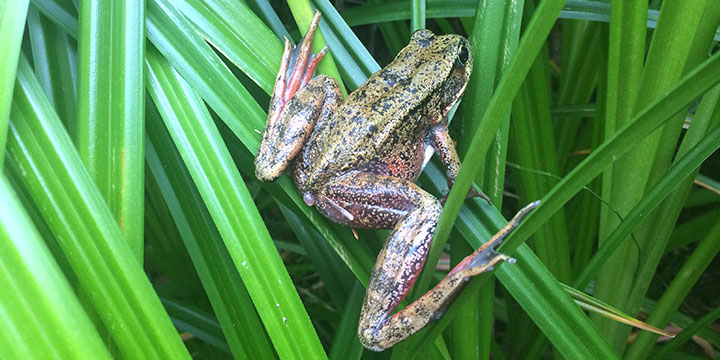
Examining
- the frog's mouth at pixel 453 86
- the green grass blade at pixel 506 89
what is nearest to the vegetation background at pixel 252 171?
the green grass blade at pixel 506 89

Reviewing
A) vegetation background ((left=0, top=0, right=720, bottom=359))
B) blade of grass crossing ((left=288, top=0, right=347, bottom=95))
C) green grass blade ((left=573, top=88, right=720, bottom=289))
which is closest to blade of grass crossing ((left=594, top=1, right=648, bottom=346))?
vegetation background ((left=0, top=0, right=720, bottom=359))

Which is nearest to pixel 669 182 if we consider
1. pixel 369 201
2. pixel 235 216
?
pixel 369 201

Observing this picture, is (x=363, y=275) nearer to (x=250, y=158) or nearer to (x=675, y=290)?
(x=250, y=158)

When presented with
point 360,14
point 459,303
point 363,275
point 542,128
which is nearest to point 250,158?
point 363,275

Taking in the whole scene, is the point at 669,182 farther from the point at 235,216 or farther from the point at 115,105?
the point at 115,105

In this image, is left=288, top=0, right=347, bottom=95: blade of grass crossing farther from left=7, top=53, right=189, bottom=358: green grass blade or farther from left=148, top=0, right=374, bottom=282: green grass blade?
left=7, top=53, right=189, bottom=358: green grass blade

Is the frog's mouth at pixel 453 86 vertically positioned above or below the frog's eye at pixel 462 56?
below

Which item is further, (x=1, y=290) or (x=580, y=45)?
(x=580, y=45)

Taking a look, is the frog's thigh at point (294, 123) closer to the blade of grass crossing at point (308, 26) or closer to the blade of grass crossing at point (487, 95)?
the blade of grass crossing at point (308, 26)
